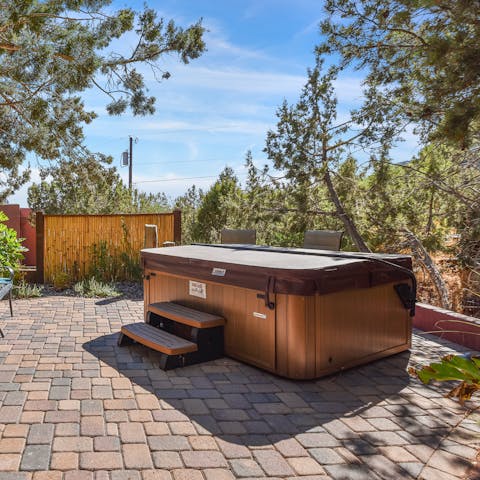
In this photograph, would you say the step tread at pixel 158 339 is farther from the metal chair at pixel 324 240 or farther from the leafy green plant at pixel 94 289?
the leafy green plant at pixel 94 289

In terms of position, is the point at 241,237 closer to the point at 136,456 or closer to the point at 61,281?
the point at 61,281

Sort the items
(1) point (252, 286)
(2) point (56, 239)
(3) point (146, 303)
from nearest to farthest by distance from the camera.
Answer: (1) point (252, 286) < (3) point (146, 303) < (2) point (56, 239)

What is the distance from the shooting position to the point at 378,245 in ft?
22.1

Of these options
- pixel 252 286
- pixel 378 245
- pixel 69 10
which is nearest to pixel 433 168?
pixel 378 245

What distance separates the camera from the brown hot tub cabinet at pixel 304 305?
3.30m

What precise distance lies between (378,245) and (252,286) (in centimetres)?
374

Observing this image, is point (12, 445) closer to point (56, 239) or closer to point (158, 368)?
point (158, 368)

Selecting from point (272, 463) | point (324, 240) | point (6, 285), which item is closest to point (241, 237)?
point (324, 240)

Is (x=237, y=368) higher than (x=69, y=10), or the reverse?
(x=69, y=10)

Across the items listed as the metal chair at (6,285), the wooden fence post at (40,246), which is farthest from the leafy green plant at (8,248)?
the wooden fence post at (40,246)

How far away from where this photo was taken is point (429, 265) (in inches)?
235

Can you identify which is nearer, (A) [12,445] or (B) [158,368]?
(A) [12,445]

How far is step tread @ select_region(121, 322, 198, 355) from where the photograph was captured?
362 cm

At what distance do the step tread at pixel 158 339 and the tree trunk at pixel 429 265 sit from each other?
138 inches
